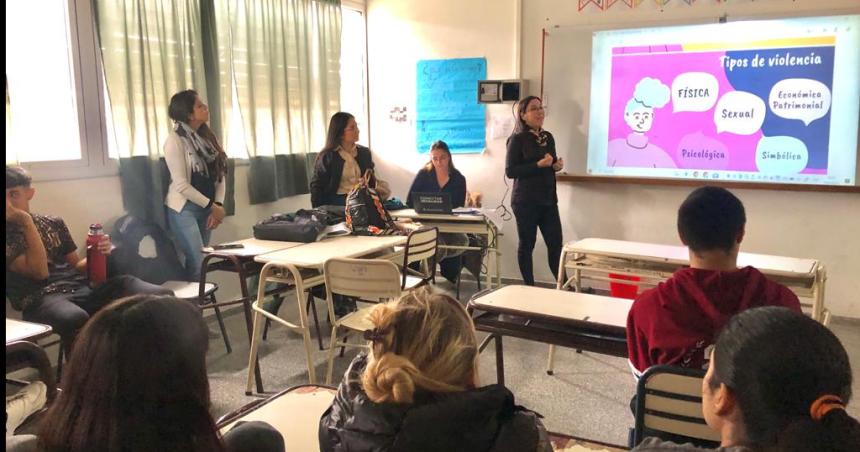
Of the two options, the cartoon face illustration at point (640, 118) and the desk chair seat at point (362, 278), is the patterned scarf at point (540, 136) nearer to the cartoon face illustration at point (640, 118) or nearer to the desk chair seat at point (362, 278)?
the cartoon face illustration at point (640, 118)

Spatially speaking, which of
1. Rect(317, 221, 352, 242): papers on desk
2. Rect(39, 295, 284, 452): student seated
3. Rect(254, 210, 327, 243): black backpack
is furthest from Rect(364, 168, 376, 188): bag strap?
Rect(39, 295, 284, 452): student seated

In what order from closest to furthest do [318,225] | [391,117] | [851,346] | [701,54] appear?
1. [318,225]
2. [851,346]
3. [701,54]
4. [391,117]

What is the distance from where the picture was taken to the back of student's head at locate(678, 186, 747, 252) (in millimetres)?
1750

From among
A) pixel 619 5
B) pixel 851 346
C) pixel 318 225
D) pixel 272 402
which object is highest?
pixel 619 5

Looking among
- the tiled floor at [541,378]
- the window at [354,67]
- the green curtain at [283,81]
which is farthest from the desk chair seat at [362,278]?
the window at [354,67]

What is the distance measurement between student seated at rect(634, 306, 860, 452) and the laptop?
3.48 meters

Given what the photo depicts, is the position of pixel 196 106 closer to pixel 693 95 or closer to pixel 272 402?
pixel 272 402

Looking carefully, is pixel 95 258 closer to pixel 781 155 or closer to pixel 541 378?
pixel 541 378

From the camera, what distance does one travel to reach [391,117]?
568cm

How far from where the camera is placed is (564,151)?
16.3 ft

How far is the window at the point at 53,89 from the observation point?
3.26 m

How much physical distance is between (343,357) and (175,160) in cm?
151

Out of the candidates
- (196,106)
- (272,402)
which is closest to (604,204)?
(196,106)

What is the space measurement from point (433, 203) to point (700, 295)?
9.59ft
